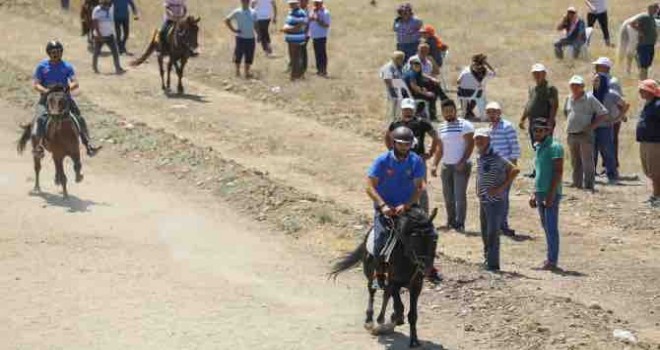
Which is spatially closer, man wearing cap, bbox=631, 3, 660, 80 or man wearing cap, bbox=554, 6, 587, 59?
man wearing cap, bbox=631, 3, 660, 80

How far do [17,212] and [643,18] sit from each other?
51.0 feet

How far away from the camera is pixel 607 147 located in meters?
20.8

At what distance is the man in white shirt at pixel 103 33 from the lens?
3037 centimetres

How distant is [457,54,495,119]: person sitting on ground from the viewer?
2536 centimetres

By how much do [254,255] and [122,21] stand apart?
58.5 feet

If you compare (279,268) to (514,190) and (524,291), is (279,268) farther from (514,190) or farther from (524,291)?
(514,190)

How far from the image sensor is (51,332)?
1295 centimetres

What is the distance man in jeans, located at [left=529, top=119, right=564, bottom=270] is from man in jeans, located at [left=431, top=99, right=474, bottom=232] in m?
1.59

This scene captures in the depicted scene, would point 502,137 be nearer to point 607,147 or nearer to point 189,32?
point 607,147

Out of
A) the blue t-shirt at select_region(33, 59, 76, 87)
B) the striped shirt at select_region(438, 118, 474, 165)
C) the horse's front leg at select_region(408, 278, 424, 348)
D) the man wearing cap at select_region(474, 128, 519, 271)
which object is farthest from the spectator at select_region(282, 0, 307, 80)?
the horse's front leg at select_region(408, 278, 424, 348)

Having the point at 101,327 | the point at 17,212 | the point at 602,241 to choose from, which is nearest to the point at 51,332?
the point at 101,327

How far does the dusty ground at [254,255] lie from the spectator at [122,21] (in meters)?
7.25

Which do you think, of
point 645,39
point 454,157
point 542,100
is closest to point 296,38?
point 645,39

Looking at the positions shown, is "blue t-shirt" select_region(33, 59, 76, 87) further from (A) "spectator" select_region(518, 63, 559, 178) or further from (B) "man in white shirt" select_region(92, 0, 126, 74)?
(B) "man in white shirt" select_region(92, 0, 126, 74)
